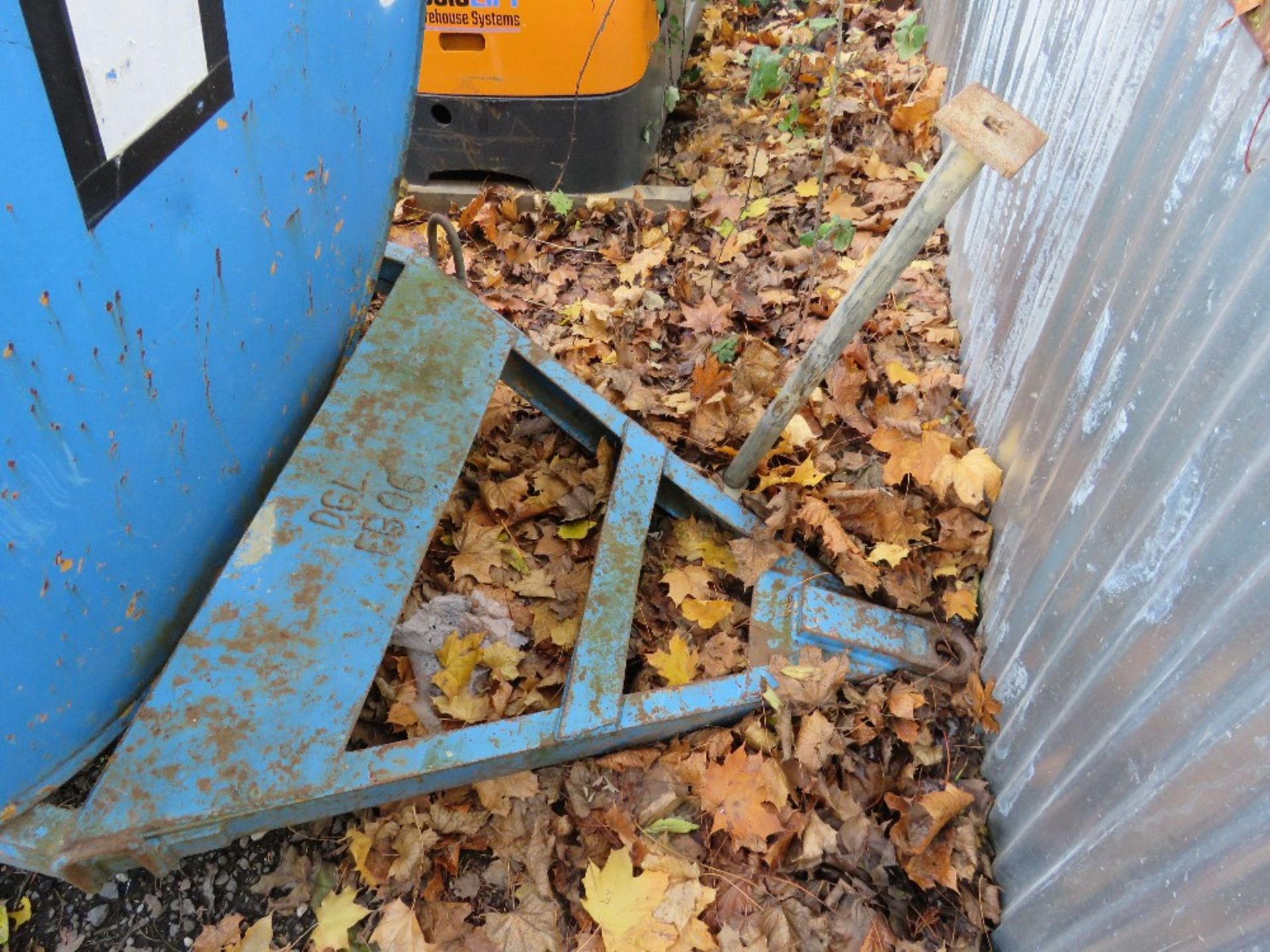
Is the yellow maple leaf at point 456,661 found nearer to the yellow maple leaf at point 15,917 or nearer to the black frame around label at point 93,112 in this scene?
the yellow maple leaf at point 15,917

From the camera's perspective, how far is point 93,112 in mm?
1175

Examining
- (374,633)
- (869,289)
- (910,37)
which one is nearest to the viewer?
(374,633)

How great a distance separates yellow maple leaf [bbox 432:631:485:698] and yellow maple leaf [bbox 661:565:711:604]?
504 millimetres

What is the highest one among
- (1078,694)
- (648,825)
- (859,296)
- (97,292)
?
(97,292)

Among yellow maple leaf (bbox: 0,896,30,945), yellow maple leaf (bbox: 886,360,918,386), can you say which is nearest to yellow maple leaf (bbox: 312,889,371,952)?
yellow maple leaf (bbox: 0,896,30,945)

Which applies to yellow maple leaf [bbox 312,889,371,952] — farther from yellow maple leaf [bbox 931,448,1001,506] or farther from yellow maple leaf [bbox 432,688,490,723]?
yellow maple leaf [bbox 931,448,1001,506]

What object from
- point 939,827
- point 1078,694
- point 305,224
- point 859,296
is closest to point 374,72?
point 305,224

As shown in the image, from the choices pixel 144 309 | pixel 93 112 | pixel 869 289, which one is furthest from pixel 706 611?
pixel 93 112

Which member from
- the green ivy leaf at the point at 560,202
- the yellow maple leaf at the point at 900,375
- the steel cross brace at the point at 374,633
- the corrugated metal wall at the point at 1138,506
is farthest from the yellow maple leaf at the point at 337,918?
the green ivy leaf at the point at 560,202

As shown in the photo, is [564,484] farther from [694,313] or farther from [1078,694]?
[1078,694]

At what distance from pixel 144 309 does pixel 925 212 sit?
5.00 ft

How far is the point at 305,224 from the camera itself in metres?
1.86

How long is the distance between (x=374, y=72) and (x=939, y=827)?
2131 millimetres

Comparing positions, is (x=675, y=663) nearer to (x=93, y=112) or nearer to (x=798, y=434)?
(x=798, y=434)
